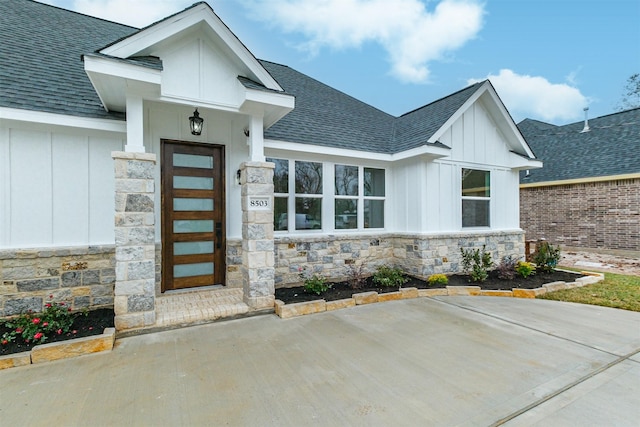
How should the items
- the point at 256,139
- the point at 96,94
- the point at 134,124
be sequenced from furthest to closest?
the point at 96,94
the point at 256,139
the point at 134,124

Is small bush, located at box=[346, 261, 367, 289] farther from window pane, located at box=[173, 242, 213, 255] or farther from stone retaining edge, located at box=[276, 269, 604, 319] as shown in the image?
window pane, located at box=[173, 242, 213, 255]

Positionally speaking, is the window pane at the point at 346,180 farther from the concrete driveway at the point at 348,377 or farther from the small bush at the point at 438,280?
the concrete driveway at the point at 348,377

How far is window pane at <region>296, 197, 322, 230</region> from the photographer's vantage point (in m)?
6.33

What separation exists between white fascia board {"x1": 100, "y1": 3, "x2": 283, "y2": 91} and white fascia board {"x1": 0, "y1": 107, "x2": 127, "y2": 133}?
1139mm

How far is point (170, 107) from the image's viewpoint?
497cm

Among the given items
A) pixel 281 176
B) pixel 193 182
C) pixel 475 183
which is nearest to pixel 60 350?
pixel 193 182

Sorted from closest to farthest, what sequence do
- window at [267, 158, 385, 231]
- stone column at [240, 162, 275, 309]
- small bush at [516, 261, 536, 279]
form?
1. stone column at [240, 162, 275, 309]
2. window at [267, 158, 385, 231]
3. small bush at [516, 261, 536, 279]

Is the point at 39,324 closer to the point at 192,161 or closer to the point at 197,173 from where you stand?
the point at 197,173

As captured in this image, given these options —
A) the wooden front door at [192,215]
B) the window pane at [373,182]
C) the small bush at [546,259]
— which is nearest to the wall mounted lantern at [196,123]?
the wooden front door at [192,215]

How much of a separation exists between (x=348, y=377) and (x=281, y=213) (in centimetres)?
380

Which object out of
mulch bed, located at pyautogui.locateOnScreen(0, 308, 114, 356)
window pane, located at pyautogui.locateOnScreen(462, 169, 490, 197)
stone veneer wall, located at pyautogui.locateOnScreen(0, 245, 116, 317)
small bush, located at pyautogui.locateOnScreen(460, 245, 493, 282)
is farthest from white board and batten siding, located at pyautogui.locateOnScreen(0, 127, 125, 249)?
window pane, located at pyautogui.locateOnScreen(462, 169, 490, 197)

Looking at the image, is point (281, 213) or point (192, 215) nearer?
point (192, 215)

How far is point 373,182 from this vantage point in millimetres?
7297

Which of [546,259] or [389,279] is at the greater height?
[546,259]
